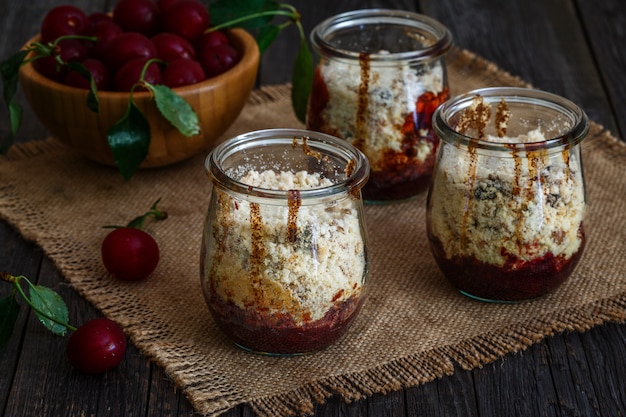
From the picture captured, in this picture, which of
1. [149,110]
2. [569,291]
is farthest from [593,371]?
[149,110]

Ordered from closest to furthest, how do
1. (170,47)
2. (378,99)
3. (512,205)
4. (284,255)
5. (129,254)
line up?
1. (284,255)
2. (512,205)
3. (129,254)
4. (378,99)
5. (170,47)

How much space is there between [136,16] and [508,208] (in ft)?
2.42

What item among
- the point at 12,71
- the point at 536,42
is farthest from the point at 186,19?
the point at 536,42

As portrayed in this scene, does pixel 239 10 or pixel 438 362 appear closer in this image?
pixel 438 362

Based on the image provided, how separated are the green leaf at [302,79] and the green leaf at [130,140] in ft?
0.88

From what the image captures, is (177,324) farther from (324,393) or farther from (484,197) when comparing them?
(484,197)

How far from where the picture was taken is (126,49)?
142 cm

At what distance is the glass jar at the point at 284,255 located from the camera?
999 mm

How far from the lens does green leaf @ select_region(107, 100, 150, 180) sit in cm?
137

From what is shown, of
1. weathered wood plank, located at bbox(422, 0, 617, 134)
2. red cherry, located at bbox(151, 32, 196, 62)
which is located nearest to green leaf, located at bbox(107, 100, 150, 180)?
red cherry, located at bbox(151, 32, 196, 62)

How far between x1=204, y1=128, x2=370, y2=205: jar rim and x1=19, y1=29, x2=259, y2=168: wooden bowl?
325 mm

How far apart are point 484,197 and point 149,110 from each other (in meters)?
0.56

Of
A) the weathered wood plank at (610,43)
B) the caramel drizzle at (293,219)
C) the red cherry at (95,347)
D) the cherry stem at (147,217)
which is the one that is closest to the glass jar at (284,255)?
the caramel drizzle at (293,219)

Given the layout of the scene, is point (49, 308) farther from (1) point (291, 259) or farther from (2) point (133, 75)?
(2) point (133, 75)
